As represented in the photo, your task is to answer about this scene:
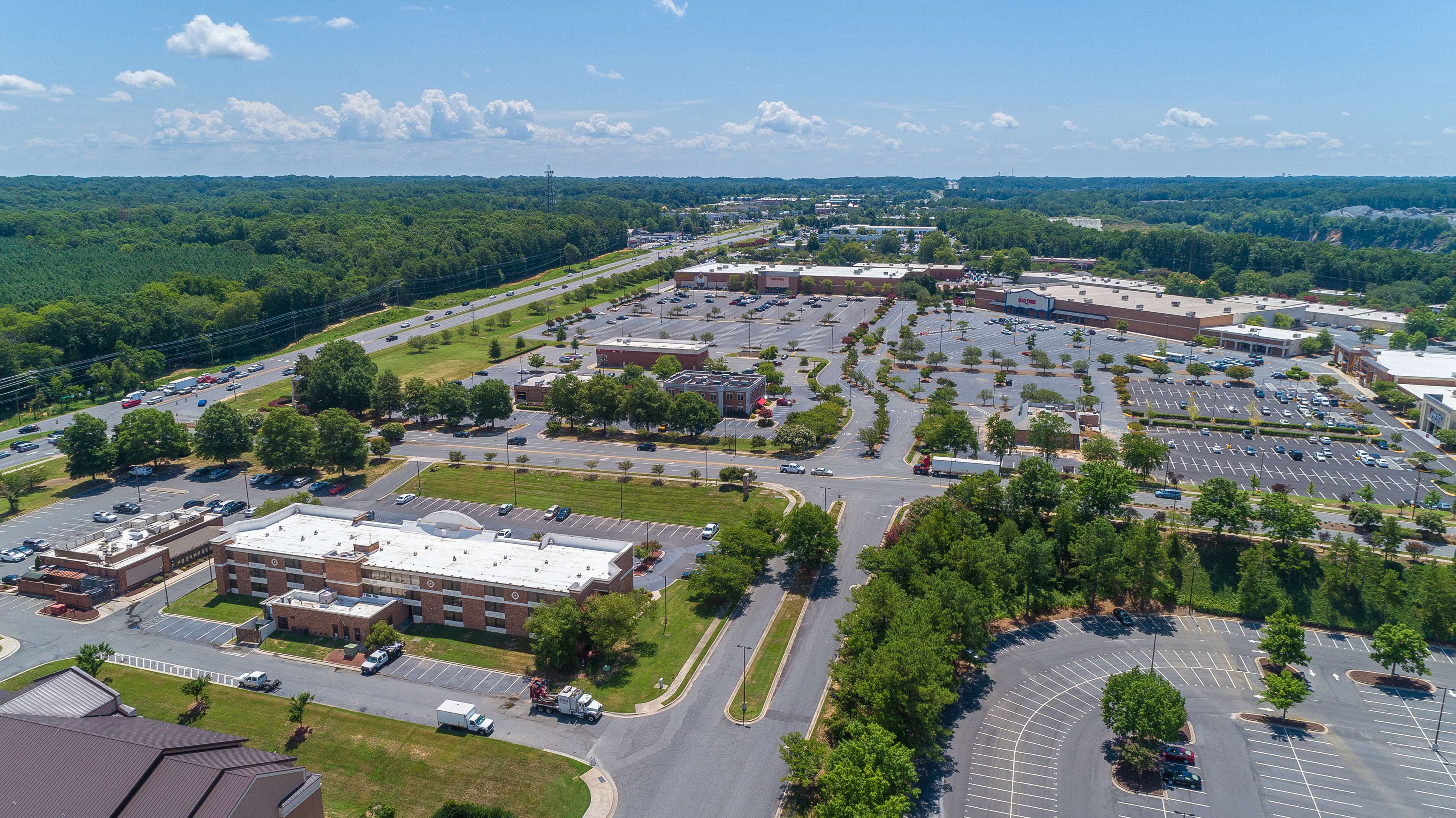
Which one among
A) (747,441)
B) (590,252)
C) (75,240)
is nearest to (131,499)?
(747,441)

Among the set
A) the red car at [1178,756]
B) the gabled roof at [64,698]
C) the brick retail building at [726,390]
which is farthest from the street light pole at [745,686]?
the brick retail building at [726,390]

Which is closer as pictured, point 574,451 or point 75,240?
point 574,451

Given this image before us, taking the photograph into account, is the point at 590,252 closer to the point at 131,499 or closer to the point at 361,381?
the point at 361,381

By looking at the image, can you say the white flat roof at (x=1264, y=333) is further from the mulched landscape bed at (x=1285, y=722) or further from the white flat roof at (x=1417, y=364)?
the mulched landscape bed at (x=1285, y=722)

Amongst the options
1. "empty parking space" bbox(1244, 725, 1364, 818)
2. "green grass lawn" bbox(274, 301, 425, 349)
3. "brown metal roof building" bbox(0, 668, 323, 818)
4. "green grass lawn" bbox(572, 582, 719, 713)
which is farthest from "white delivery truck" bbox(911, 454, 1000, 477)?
"green grass lawn" bbox(274, 301, 425, 349)

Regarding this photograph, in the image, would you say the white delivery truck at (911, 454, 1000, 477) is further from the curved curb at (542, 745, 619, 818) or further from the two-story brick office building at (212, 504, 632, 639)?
the curved curb at (542, 745, 619, 818)

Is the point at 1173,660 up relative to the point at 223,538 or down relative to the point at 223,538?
down
